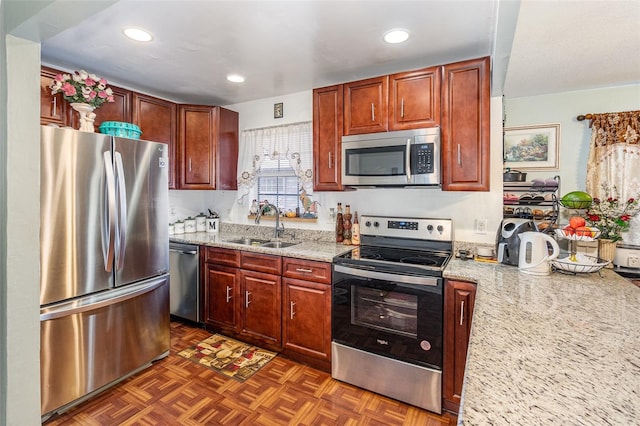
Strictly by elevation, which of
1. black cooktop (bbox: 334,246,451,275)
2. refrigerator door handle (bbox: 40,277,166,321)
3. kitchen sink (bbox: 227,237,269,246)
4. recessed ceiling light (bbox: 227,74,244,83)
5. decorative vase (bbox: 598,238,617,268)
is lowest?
refrigerator door handle (bbox: 40,277,166,321)

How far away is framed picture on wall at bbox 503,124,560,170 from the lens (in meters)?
2.26

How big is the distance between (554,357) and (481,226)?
1720mm

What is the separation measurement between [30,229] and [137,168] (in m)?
0.93

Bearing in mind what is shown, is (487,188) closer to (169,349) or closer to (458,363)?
(458,363)

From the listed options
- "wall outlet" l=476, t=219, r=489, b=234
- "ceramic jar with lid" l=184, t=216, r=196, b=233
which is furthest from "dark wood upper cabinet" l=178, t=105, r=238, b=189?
"wall outlet" l=476, t=219, r=489, b=234

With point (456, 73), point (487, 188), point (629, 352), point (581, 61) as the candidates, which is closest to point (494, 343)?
point (629, 352)

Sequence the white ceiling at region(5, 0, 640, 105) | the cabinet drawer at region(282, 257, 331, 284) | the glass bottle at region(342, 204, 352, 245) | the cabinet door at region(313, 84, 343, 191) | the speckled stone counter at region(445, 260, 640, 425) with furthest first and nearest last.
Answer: the glass bottle at region(342, 204, 352, 245)
the cabinet door at region(313, 84, 343, 191)
the cabinet drawer at region(282, 257, 331, 284)
the white ceiling at region(5, 0, 640, 105)
the speckled stone counter at region(445, 260, 640, 425)

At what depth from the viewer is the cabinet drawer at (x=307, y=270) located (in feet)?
7.75

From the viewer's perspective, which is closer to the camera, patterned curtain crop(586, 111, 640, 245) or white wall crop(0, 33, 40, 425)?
white wall crop(0, 33, 40, 425)

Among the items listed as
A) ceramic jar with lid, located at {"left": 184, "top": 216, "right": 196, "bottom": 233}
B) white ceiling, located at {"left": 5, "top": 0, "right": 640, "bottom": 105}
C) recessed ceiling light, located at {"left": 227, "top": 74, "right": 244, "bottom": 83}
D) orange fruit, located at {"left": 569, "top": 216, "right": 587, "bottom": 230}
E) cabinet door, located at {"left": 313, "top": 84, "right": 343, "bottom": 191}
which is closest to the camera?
white ceiling, located at {"left": 5, "top": 0, "right": 640, "bottom": 105}

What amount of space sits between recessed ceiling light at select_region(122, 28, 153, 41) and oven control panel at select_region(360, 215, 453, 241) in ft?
6.78

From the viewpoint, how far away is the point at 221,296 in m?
2.92

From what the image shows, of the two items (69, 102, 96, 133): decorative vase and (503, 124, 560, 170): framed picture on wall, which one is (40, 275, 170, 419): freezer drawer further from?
(503, 124, 560, 170): framed picture on wall

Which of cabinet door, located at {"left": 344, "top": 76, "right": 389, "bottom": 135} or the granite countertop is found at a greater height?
cabinet door, located at {"left": 344, "top": 76, "right": 389, "bottom": 135}
